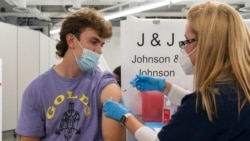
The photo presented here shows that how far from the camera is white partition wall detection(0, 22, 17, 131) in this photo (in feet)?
15.6

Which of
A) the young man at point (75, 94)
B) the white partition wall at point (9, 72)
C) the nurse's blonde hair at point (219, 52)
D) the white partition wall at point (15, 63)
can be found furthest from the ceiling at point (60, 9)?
the nurse's blonde hair at point (219, 52)

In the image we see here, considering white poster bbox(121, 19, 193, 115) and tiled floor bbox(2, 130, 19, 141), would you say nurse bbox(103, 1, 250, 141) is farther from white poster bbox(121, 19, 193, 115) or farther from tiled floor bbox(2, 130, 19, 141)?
tiled floor bbox(2, 130, 19, 141)

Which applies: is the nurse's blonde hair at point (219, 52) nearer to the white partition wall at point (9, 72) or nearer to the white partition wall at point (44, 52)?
the white partition wall at point (9, 72)

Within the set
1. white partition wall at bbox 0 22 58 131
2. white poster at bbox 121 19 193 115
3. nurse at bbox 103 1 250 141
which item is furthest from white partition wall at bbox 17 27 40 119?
nurse at bbox 103 1 250 141

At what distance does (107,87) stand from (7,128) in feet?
12.1

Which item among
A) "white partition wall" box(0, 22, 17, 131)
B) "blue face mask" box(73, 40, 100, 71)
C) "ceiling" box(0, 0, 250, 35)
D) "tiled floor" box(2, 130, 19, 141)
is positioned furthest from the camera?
"ceiling" box(0, 0, 250, 35)

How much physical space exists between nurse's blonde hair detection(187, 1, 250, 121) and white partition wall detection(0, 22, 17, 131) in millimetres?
4054

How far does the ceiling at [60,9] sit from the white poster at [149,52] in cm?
395

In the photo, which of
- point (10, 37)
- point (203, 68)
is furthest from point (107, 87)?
point (10, 37)

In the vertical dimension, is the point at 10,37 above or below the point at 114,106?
above

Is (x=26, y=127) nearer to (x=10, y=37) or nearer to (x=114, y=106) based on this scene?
(x=114, y=106)

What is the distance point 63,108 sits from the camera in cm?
166

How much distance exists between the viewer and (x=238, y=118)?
1.10 m

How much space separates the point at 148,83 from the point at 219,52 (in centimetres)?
78
